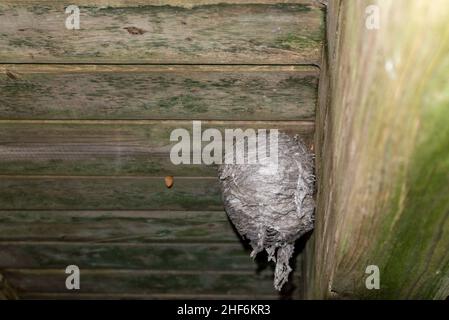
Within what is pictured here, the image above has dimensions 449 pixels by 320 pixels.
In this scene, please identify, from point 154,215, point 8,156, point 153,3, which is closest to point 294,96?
point 153,3

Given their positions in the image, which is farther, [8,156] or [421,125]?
[8,156]

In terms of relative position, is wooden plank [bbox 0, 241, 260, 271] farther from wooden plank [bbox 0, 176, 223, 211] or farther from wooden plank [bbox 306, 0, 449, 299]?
wooden plank [bbox 306, 0, 449, 299]

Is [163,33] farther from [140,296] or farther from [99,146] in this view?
[140,296]

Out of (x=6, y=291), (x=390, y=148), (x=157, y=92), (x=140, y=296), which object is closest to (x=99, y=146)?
(x=157, y=92)

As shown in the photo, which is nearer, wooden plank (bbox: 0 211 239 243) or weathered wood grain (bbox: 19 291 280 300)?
wooden plank (bbox: 0 211 239 243)

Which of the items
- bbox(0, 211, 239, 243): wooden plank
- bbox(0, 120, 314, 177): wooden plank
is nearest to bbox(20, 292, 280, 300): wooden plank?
bbox(0, 211, 239, 243): wooden plank

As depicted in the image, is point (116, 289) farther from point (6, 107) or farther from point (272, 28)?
point (272, 28)
